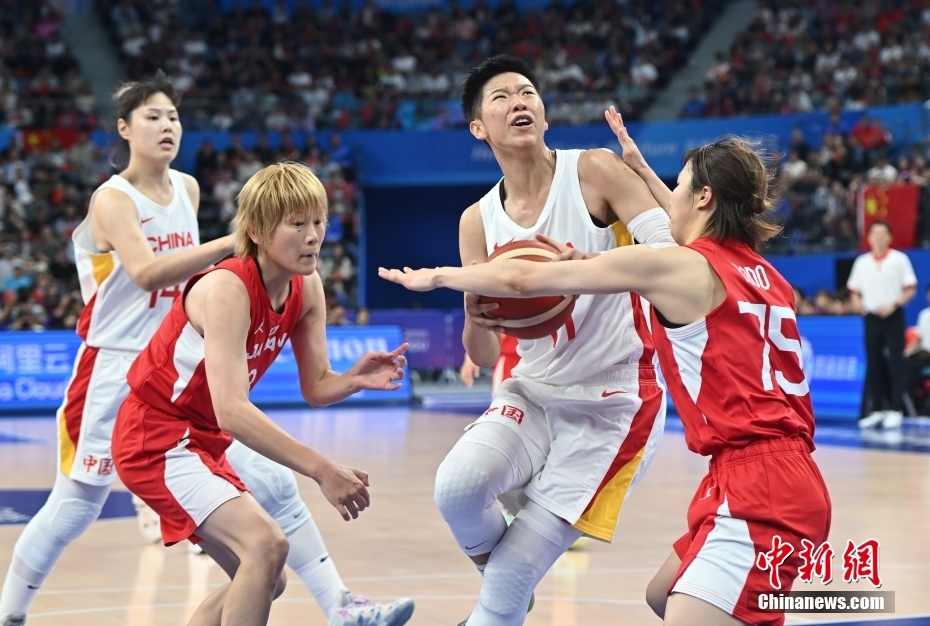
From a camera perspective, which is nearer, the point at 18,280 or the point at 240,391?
the point at 240,391

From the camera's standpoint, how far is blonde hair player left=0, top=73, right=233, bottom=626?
15.7 feet

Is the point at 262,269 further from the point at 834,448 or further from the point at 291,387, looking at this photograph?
the point at 291,387

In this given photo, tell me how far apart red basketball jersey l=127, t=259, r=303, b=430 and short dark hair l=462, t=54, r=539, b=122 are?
1039 millimetres

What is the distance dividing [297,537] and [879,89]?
59.7 ft

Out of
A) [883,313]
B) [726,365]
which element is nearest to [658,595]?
[726,365]

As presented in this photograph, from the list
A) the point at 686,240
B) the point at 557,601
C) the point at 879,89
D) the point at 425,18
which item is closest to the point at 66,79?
the point at 425,18

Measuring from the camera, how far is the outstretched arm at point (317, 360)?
3887mm

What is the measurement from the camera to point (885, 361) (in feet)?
40.3

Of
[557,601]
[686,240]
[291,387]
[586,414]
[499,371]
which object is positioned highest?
[686,240]

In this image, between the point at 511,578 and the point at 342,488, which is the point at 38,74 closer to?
the point at 511,578

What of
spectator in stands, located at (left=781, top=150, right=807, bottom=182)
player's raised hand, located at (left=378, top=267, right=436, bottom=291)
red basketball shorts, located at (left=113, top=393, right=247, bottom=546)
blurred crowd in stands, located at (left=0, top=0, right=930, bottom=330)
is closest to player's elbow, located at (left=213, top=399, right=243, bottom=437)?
red basketball shorts, located at (left=113, top=393, right=247, bottom=546)

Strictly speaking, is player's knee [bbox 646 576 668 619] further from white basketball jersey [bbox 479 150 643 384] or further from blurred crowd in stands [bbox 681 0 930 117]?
blurred crowd in stands [bbox 681 0 930 117]

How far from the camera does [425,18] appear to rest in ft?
86.0

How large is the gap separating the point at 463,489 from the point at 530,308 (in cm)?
62
